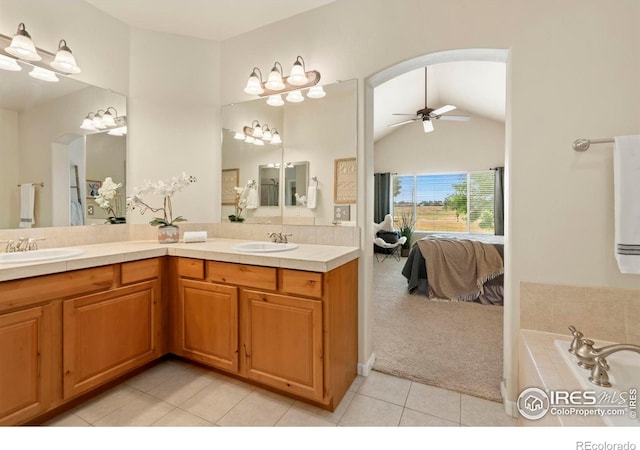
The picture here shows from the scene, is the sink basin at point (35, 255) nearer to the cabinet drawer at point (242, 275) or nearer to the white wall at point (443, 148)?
the cabinet drawer at point (242, 275)

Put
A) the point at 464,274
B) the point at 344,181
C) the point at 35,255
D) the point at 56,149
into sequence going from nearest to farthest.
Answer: the point at 35,255 < the point at 56,149 < the point at 344,181 < the point at 464,274

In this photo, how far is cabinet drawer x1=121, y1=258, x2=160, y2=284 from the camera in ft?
5.90

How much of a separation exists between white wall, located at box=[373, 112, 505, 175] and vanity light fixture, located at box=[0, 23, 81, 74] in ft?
17.1

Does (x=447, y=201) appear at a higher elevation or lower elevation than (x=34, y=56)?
lower

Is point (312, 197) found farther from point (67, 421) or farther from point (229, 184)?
point (67, 421)

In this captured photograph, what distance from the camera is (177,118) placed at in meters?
2.57

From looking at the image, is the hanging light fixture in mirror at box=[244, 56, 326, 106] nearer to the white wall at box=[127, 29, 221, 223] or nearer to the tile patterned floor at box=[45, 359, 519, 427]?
the white wall at box=[127, 29, 221, 223]

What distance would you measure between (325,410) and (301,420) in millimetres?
151

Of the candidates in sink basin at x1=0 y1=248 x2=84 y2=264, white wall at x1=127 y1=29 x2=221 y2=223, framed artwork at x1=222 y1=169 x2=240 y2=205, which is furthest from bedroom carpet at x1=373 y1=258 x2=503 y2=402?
sink basin at x1=0 y1=248 x2=84 y2=264

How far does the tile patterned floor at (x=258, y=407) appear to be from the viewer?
5.07ft

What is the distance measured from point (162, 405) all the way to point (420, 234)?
252 inches

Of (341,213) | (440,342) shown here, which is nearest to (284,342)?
(341,213)

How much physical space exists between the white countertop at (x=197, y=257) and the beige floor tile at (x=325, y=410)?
83 cm
